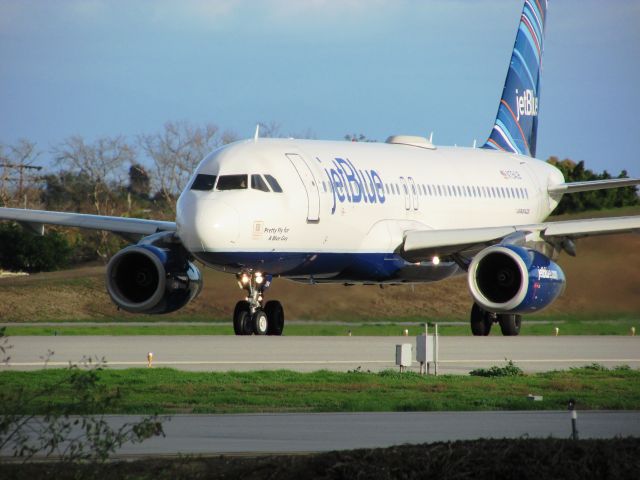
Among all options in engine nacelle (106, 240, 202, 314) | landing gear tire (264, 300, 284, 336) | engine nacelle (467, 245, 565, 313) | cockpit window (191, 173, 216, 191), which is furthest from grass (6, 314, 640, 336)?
cockpit window (191, 173, 216, 191)

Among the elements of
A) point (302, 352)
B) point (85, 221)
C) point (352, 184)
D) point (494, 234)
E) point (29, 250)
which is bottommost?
point (302, 352)

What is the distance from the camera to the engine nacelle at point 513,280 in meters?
27.1

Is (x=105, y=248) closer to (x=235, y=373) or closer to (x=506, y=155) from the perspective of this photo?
(x=506, y=155)

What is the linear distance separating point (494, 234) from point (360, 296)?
6781 mm

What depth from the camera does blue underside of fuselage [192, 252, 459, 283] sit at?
2631 centimetres

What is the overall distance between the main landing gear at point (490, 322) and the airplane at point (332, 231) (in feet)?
0.14

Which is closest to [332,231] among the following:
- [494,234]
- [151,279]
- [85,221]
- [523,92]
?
[494,234]

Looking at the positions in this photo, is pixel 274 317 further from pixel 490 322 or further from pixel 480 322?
pixel 490 322


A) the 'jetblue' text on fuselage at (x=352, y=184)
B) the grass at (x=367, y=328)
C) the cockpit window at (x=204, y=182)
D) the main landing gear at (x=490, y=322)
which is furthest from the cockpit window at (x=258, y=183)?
the main landing gear at (x=490, y=322)

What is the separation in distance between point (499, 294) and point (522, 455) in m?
18.2

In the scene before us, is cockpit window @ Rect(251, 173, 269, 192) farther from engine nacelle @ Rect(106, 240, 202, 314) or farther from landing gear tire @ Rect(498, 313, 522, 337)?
landing gear tire @ Rect(498, 313, 522, 337)

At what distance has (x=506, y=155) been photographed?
3812 centimetres

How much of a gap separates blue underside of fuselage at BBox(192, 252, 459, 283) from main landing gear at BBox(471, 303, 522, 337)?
1158 millimetres

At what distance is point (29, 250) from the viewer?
58.5 meters
